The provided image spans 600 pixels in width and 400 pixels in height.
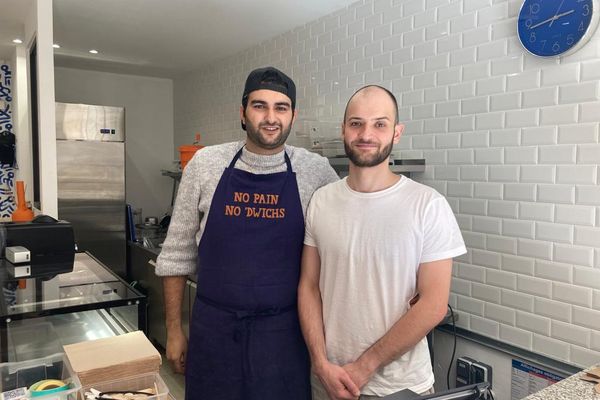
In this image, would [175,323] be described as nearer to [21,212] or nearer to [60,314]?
Result: [60,314]

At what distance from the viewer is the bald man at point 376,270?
4.65ft

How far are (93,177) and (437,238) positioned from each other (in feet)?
13.1

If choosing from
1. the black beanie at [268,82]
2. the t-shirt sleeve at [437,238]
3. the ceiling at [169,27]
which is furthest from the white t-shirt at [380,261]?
the ceiling at [169,27]

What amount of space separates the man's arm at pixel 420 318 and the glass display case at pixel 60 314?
904 mm

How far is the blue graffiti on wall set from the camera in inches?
208

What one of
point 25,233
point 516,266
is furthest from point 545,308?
point 25,233

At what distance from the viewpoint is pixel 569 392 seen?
1.31 metres

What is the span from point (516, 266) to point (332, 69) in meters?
1.78

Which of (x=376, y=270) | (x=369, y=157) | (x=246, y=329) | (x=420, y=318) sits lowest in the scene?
A: (x=246, y=329)

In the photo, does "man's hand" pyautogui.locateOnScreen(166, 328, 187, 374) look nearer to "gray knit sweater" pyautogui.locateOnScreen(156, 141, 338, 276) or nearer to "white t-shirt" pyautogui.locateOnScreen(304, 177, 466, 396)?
"gray knit sweater" pyautogui.locateOnScreen(156, 141, 338, 276)

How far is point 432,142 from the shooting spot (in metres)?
2.49

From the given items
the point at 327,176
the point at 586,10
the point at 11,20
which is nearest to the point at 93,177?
the point at 11,20

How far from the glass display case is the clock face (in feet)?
6.26

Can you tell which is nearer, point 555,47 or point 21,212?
point 555,47
